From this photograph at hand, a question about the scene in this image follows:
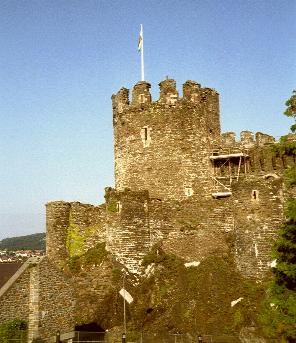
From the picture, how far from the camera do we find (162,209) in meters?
25.8

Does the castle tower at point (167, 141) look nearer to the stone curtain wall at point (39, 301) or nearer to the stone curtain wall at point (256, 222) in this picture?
the stone curtain wall at point (256, 222)

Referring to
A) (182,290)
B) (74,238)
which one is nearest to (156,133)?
(74,238)

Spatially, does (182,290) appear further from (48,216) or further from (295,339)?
(48,216)

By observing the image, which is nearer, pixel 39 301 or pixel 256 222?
pixel 39 301

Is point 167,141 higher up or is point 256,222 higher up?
point 167,141

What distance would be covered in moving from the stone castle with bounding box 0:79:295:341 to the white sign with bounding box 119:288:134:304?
104 centimetres

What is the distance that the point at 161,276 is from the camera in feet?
77.8

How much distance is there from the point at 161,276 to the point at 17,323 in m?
8.00

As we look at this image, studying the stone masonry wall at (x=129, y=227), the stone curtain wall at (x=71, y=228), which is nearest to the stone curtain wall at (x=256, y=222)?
the stone masonry wall at (x=129, y=227)

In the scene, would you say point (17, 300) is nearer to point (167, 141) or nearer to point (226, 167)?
point (167, 141)

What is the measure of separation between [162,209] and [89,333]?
8.27 metres

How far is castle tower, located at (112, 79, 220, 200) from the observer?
29.4 meters

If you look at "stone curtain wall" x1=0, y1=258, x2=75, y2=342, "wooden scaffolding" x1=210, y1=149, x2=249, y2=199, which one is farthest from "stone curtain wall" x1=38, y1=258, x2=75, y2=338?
"wooden scaffolding" x1=210, y1=149, x2=249, y2=199

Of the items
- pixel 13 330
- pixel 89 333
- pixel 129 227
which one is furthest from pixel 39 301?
pixel 129 227
